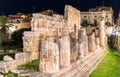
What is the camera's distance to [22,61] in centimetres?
1822

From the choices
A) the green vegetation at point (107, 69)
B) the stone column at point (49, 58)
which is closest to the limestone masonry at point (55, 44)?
the stone column at point (49, 58)

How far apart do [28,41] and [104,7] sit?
7701 cm

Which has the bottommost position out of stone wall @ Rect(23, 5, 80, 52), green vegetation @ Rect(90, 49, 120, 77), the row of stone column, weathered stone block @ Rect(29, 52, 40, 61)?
green vegetation @ Rect(90, 49, 120, 77)

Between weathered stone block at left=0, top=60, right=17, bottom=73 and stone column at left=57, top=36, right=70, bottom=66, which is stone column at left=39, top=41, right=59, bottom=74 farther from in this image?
stone column at left=57, top=36, right=70, bottom=66

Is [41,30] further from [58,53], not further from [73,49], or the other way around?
[58,53]

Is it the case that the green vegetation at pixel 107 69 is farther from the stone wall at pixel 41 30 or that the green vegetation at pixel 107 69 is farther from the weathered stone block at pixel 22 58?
the weathered stone block at pixel 22 58

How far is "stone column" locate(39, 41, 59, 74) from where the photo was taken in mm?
14789

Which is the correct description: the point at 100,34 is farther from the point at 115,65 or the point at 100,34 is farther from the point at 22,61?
the point at 22,61

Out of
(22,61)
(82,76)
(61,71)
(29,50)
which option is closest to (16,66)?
(22,61)

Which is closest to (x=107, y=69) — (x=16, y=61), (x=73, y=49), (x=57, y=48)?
(x=73, y=49)

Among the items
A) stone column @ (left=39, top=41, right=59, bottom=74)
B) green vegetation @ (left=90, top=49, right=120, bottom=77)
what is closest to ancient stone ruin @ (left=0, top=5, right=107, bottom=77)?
stone column @ (left=39, top=41, right=59, bottom=74)

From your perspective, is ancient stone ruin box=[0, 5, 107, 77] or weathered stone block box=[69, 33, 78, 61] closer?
ancient stone ruin box=[0, 5, 107, 77]

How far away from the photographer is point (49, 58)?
586 inches

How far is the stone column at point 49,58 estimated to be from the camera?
48.5 ft
